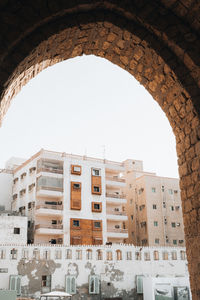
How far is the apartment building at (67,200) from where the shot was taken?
26.7m

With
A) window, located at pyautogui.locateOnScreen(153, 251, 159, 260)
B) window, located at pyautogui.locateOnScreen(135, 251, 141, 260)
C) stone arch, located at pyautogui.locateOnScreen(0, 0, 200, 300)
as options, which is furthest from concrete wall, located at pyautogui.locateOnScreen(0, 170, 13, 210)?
stone arch, located at pyautogui.locateOnScreen(0, 0, 200, 300)

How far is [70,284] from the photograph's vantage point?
67.8 feet

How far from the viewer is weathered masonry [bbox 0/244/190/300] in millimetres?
19703

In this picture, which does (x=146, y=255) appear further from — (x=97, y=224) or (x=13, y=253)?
(x=13, y=253)

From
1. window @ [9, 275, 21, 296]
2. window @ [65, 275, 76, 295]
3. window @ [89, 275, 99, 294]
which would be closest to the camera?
window @ [9, 275, 21, 296]

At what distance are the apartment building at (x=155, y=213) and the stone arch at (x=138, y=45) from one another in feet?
95.4

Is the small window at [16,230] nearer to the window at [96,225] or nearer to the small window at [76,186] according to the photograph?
the small window at [76,186]

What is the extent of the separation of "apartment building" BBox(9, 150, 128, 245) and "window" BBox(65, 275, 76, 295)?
230 inches

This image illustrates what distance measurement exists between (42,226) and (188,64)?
2425cm

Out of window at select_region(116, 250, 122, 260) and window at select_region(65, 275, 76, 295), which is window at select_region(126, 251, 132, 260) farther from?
window at select_region(65, 275, 76, 295)

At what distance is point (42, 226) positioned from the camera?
85.8 feet

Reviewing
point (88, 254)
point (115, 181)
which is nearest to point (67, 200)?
point (115, 181)

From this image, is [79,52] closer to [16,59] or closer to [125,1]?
[125,1]

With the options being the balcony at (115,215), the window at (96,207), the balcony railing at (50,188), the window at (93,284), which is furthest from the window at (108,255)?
the balcony railing at (50,188)
